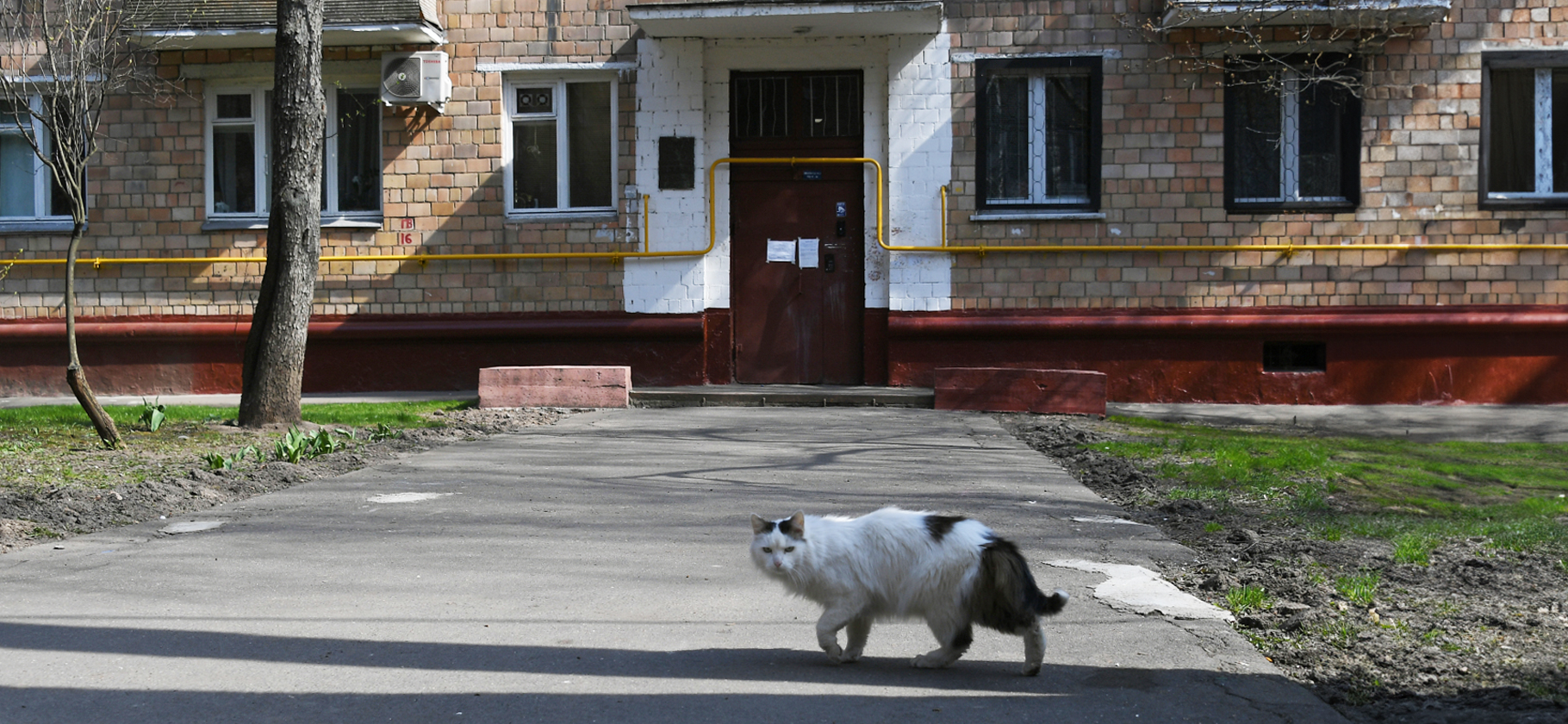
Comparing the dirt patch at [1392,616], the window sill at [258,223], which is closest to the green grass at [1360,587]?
the dirt patch at [1392,616]

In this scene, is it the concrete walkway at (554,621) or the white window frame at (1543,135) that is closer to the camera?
the concrete walkway at (554,621)

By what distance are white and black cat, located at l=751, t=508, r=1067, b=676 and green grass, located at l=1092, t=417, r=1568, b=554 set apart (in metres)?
2.79

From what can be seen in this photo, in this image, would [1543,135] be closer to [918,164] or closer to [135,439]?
[918,164]

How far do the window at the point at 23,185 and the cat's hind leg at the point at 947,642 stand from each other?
14952mm

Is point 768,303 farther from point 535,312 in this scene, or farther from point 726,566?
point 726,566

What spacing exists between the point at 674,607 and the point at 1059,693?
5.94 feet

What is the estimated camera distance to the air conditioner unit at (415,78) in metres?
15.0

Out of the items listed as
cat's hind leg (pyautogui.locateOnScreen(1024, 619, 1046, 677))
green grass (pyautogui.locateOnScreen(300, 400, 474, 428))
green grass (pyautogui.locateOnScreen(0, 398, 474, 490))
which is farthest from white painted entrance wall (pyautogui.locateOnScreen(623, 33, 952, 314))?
cat's hind leg (pyautogui.locateOnScreen(1024, 619, 1046, 677))

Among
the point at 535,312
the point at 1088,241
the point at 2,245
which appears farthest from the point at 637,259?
the point at 2,245

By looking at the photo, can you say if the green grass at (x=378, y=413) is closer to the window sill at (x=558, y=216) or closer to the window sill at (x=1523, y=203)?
the window sill at (x=558, y=216)

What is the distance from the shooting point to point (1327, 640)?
4.85 m

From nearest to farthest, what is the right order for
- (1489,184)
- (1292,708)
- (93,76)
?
1. (1292,708)
2. (93,76)
3. (1489,184)

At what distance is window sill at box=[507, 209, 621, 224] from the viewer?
15367 millimetres

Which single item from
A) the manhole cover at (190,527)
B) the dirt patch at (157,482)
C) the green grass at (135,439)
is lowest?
the manhole cover at (190,527)
